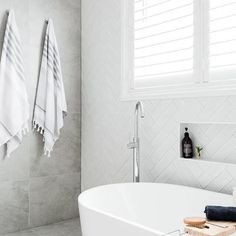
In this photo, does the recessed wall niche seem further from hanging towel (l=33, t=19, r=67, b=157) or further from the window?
hanging towel (l=33, t=19, r=67, b=157)

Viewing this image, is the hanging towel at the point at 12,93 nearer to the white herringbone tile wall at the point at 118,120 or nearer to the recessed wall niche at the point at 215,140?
the white herringbone tile wall at the point at 118,120

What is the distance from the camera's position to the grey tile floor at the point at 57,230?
10.0ft

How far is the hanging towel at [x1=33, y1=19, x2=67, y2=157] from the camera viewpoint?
124 inches

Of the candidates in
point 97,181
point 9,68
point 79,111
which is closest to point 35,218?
point 97,181

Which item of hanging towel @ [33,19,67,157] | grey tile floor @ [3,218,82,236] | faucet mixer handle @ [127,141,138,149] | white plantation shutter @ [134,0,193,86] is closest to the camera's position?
white plantation shutter @ [134,0,193,86]

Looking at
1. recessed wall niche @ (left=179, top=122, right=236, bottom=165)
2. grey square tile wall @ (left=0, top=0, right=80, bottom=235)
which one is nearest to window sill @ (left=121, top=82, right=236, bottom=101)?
recessed wall niche @ (left=179, top=122, right=236, bottom=165)

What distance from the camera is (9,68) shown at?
9.62 ft

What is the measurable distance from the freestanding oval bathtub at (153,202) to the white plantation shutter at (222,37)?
2.92 feet

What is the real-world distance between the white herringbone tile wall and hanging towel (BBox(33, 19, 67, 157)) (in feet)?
1.26

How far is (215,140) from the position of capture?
2441mm

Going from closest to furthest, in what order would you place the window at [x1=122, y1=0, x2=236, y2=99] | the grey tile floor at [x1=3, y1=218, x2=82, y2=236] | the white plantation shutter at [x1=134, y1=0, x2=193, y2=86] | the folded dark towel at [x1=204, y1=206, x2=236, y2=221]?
the folded dark towel at [x1=204, y1=206, x2=236, y2=221] → the window at [x1=122, y1=0, x2=236, y2=99] → the white plantation shutter at [x1=134, y1=0, x2=193, y2=86] → the grey tile floor at [x1=3, y1=218, x2=82, y2=236]

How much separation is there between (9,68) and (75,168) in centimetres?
126

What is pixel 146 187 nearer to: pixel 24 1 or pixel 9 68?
pixel 9 68

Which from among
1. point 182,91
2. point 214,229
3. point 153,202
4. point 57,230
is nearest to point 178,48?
point 182,91
